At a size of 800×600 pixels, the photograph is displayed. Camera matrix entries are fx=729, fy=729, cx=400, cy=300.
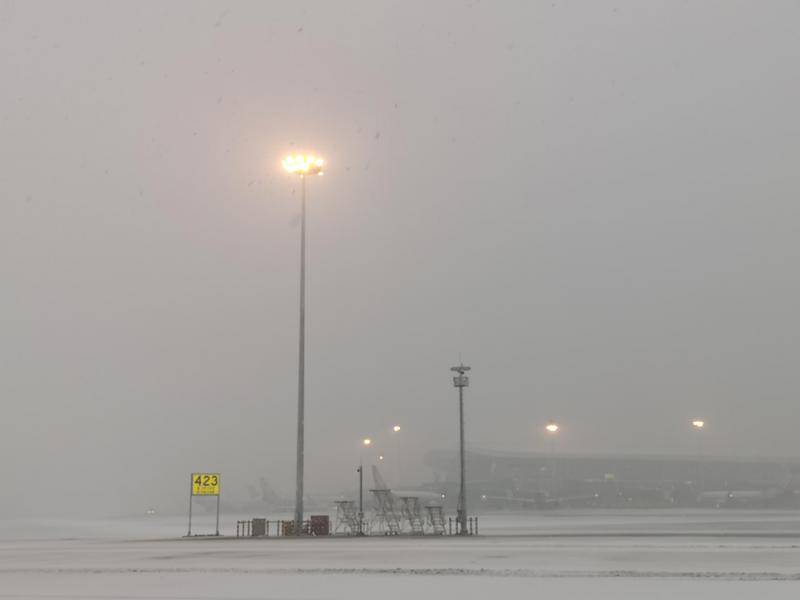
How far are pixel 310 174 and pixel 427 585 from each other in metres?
32.9

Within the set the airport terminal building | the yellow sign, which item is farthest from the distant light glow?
the airport terminal building

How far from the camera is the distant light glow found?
41.5 m

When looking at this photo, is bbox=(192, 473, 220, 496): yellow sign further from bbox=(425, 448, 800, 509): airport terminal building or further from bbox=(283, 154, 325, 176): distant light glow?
bbox=(425, 448, 800, 509): airport terminal building

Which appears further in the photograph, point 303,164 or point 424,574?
point 303,164

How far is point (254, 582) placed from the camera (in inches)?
508

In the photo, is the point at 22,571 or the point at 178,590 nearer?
the point at 178,590

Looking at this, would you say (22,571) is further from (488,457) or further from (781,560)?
(488,457)

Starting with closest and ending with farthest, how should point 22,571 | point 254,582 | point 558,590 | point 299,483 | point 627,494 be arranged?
point 558,590
point 254,582
point 22,571
point 299,483
point 627,494

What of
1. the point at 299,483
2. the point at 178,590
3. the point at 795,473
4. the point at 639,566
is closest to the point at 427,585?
the point at 178,590

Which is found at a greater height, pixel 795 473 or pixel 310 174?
pixel 310 174

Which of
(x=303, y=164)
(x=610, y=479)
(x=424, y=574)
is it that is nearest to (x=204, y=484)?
(x=303, y=164)

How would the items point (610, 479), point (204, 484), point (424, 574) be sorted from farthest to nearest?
1. point (610, 479)
2. point (204, 484)
3. point (424, 574)

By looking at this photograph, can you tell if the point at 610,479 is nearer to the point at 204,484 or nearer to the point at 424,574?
the point at 204,484

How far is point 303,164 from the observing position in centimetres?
4153
